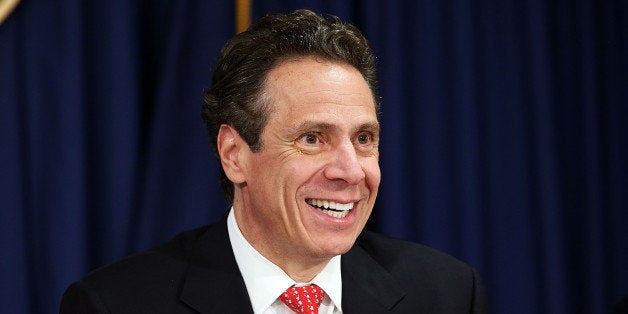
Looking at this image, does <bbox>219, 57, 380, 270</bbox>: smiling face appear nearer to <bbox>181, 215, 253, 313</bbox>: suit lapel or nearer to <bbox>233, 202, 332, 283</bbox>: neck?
<bbox>233, 202, 332, 283</bbox>: neck

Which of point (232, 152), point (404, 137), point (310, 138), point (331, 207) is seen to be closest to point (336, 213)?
point (331, 207)

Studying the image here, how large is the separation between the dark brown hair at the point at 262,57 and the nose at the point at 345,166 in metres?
0.16

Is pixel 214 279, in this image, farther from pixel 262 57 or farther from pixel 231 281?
pixel 262 57

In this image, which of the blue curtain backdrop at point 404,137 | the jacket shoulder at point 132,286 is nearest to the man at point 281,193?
the jacket shoulder at point 132,286

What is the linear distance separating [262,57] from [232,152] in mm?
207

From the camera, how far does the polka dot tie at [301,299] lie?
1.86 m

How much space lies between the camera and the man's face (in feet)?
5.82

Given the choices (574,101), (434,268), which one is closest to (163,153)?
(434,268)

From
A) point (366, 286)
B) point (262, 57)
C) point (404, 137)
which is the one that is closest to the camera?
point (262, 57)

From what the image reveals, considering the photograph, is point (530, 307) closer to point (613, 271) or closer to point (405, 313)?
point (613, 271)

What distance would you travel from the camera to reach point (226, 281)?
1875 mm

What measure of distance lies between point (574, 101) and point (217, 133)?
1.09m

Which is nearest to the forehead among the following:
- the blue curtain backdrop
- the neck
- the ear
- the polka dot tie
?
the ear

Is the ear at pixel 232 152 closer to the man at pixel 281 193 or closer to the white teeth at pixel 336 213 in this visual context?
the man at pixel 281 193
